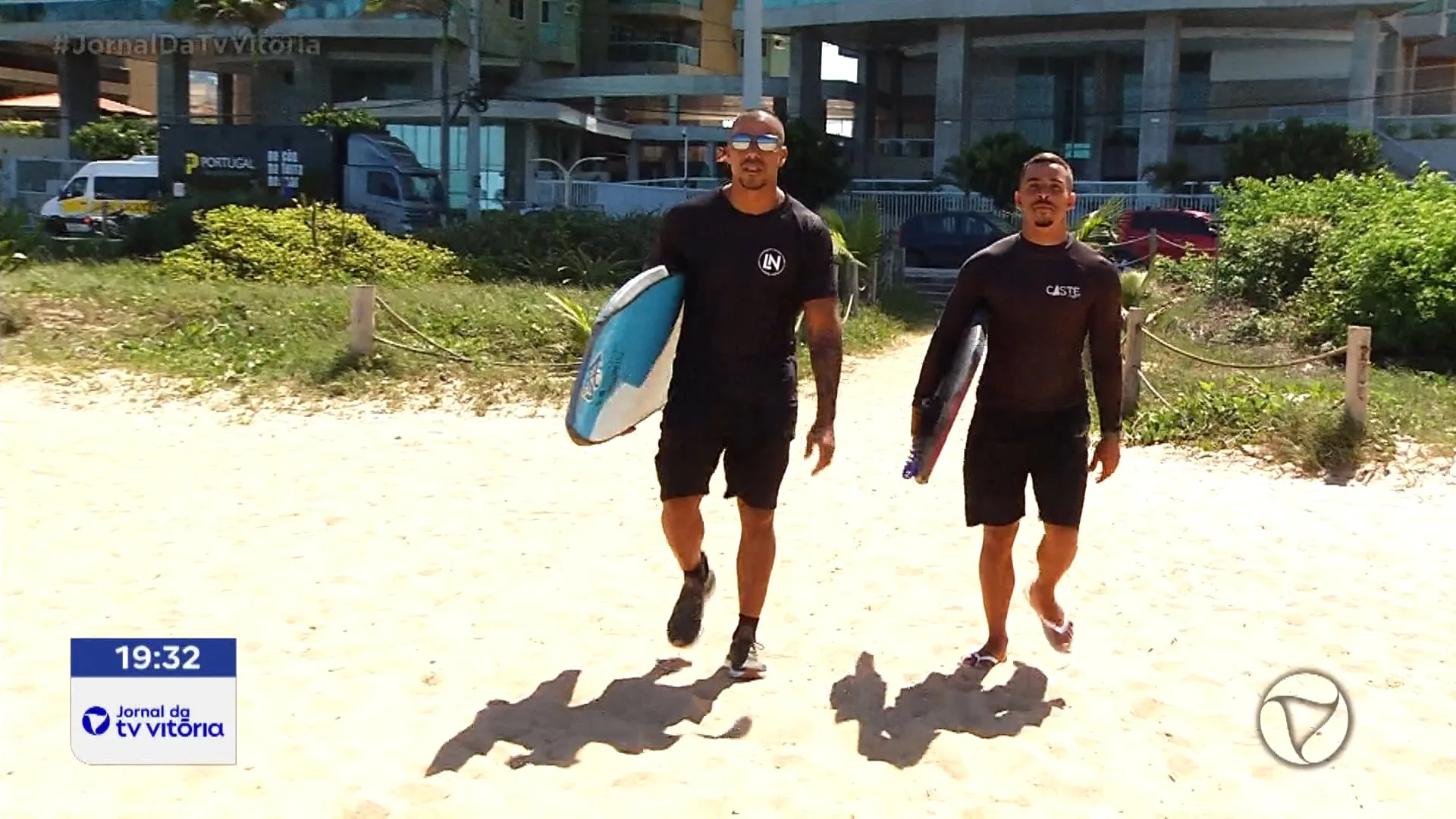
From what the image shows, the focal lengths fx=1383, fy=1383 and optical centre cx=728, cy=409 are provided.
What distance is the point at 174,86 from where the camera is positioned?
167ft

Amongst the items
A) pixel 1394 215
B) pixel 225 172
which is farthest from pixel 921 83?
pixel 1394 215

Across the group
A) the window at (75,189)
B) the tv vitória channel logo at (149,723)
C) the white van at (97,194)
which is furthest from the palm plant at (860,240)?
the window at (75,189)

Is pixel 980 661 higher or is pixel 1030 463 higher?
pixel 1030 463

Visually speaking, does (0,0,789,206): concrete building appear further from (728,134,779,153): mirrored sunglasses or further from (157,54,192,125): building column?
(728,134,779,153): mirrored sunglasses

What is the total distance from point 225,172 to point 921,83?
97.3 feet

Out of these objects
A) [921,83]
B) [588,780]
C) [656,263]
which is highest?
[921,83]

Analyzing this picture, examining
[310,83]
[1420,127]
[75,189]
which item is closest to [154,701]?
[75,189]

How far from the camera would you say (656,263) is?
457 centimetres

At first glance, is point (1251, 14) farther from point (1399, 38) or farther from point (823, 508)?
point (823, 508)

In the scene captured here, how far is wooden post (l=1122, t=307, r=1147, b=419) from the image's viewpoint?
1025 centimetres

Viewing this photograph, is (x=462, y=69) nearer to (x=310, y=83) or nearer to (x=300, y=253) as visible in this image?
(x=310, y=83)

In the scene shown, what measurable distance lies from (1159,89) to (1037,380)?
36.4 m

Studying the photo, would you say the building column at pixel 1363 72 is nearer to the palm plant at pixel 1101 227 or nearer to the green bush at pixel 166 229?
the palm plant at pixel 1101 227

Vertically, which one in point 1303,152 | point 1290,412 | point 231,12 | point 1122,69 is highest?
point 231,12
